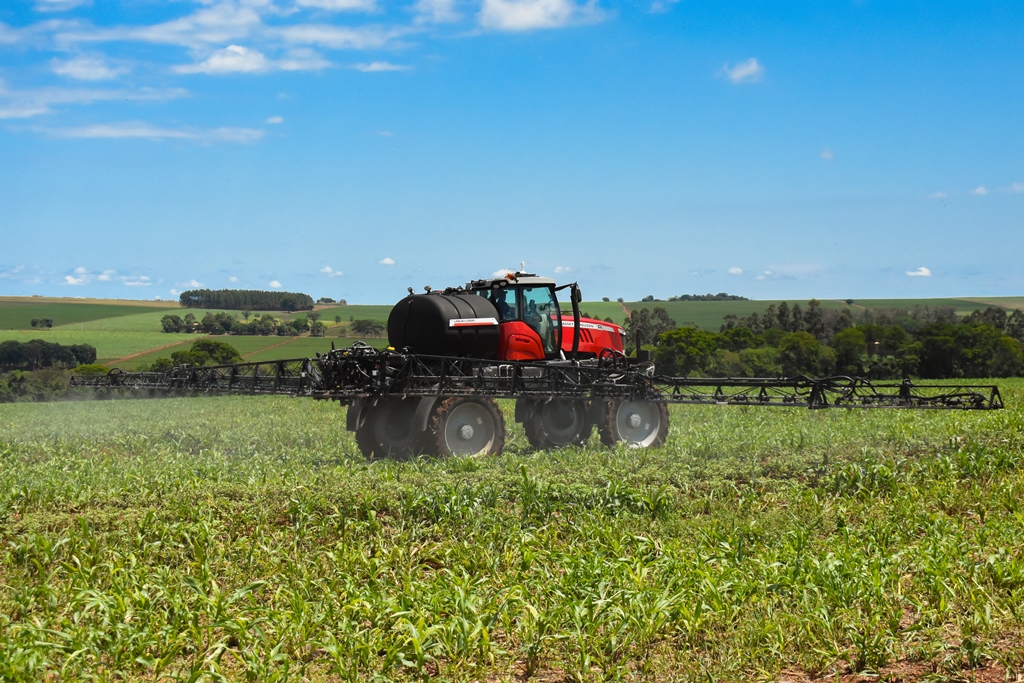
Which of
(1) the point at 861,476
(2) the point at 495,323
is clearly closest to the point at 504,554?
(1) the point at 861,476

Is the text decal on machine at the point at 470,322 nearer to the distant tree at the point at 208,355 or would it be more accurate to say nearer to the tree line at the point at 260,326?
the distant tree at the point at 208,355

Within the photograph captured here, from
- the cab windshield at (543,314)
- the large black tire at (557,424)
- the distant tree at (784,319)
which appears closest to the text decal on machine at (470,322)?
the cab windshield at (543,314)

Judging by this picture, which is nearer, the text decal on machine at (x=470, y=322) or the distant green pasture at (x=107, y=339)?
the text decal on machine at (x=470, y=322)

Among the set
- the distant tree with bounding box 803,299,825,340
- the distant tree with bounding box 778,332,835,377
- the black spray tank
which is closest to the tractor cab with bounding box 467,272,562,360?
the black spray tank

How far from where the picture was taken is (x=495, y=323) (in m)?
13.8

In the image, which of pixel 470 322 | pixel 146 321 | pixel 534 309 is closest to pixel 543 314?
pixel 534 309

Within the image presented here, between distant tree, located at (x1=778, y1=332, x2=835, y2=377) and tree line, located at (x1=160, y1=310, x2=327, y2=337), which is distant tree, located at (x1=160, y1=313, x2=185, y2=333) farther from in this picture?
Answer: distant tree, located at (x1=778, y1=332, x2=835, y2=377)

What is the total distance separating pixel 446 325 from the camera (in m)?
13.1

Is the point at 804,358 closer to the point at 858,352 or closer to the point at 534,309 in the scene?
the point at 858,352

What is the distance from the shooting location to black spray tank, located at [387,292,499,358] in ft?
43.3

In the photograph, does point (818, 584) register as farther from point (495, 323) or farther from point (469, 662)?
point (495, 323)

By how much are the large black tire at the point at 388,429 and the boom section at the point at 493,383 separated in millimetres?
540

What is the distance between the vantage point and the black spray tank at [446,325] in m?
13.2

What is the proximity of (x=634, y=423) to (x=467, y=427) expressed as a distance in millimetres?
3093
